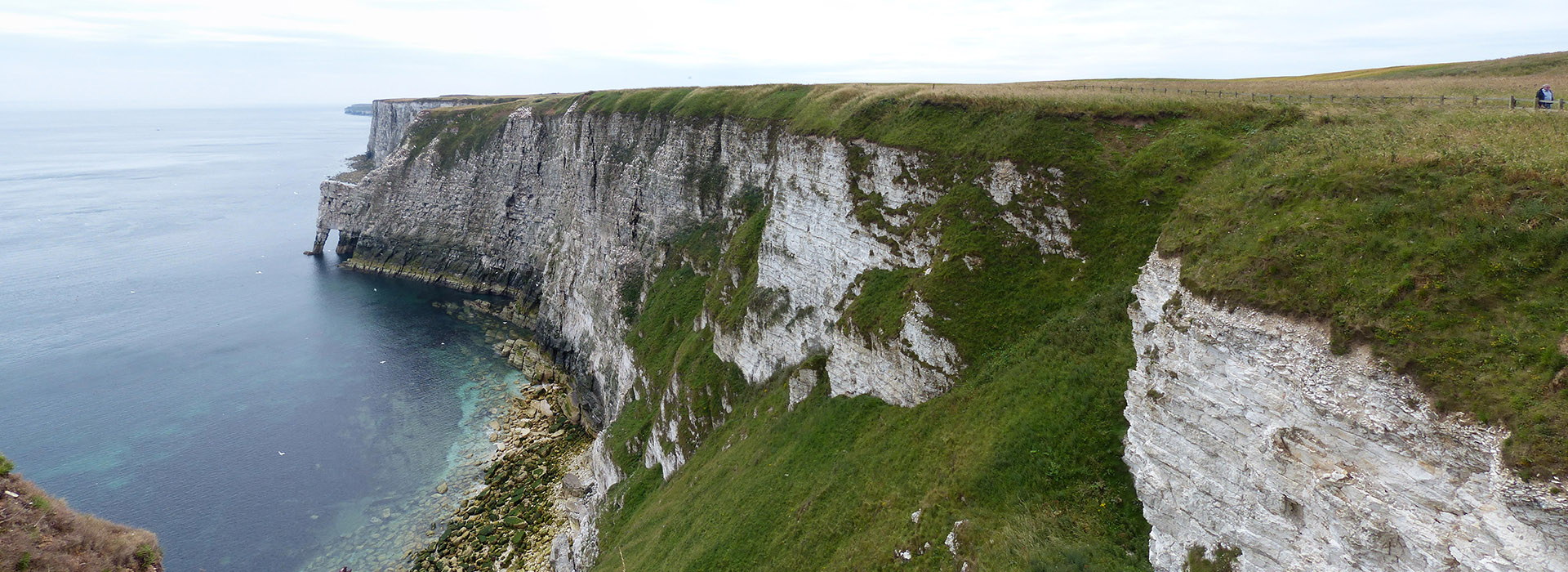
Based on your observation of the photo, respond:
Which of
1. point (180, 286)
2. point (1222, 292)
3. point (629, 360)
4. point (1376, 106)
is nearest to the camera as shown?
point (1222, 292)

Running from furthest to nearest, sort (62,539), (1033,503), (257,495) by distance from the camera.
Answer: (257,495)
(1033,503)
(62,539)

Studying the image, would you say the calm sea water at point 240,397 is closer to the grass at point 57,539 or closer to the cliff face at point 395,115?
the grass at point 57,539

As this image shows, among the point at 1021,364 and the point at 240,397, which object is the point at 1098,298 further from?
the point at 240,397

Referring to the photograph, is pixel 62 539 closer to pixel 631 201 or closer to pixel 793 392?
pixel 793 392

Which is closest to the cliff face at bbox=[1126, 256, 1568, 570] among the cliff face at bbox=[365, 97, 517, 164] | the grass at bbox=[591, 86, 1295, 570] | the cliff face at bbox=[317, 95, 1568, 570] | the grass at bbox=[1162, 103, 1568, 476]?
the cliff face at bbox=[317, 95, 1568, 570]

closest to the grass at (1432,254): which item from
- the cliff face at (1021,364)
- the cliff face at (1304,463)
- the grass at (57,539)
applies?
the cliff face at (1304,463)

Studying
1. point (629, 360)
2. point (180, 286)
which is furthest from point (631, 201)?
point (180, 286)
